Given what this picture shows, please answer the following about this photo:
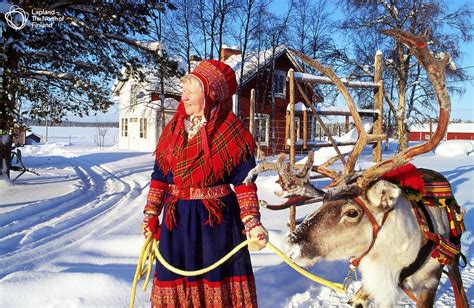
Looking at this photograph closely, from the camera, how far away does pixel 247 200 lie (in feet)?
6.66

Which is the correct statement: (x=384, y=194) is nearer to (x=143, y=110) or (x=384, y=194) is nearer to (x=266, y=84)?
(x=266, y=84)

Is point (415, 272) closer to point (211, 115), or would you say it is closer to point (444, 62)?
point (444, 62)

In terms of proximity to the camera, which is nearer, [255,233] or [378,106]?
[255,233]

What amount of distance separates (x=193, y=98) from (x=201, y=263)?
0.93m

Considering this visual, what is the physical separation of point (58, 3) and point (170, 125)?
749cm

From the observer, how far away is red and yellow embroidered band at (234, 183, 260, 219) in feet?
6.62

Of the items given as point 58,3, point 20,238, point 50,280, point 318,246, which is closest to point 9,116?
point 58,3

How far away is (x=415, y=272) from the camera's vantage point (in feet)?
7.44

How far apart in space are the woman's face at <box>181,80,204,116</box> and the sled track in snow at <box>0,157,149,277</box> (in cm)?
294

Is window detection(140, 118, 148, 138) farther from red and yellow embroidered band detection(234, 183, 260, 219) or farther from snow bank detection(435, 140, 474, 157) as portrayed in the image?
red and yellow embroidered band detection(234, 183, 260, 219)

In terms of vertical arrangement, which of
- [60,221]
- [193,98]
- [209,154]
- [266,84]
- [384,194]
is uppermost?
[266,84]

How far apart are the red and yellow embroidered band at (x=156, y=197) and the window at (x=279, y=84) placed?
60.7ft

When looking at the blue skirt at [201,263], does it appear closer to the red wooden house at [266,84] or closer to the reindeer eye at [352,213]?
the reindeer eye at [352,213]

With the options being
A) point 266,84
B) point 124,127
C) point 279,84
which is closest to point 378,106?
point 266,84
